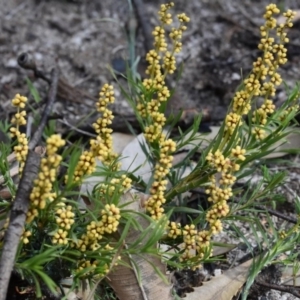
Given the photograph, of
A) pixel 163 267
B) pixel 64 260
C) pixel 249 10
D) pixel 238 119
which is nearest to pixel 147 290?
pixel 163 267

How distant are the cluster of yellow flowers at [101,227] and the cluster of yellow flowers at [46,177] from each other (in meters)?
0.20

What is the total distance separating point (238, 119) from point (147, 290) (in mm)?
675

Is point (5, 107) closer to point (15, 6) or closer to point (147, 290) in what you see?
point (15, 6)

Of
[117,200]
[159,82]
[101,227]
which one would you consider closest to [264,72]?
[159,82]

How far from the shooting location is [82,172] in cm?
218

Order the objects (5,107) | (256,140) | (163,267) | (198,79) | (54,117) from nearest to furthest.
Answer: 1. (163,267)
2. (256,140)
3. (54,117)
4. (5,107)
5. (198,79)

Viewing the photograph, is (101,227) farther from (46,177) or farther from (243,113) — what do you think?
(243,113)

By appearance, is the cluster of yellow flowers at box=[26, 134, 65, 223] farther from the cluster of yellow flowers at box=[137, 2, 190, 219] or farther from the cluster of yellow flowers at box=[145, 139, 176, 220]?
the cluster of yellow flowers at box=[137, 2, 190, 219]

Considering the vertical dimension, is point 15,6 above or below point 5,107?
above

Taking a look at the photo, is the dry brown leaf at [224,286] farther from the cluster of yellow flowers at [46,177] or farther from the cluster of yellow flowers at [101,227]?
the cluster of yellow flowers at [46,177]

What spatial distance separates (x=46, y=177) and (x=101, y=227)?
321mm

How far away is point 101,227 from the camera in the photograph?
222 cm

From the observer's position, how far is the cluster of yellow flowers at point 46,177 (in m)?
1.93

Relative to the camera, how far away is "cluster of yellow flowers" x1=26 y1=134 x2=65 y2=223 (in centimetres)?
193
